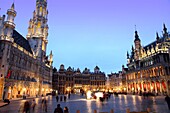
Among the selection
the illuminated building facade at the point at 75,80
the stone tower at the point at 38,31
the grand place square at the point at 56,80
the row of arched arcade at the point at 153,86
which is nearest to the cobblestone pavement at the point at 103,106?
the grand place square at the point at 56,80

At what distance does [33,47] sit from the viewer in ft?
220

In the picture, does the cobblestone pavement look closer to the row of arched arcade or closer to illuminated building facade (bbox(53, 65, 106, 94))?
the row of arched arcade

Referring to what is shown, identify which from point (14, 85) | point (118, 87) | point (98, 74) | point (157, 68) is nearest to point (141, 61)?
point (157, 68)

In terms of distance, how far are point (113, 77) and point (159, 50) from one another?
5458 cm

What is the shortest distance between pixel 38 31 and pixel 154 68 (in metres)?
58.8

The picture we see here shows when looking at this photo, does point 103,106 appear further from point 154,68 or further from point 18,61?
point 154,68

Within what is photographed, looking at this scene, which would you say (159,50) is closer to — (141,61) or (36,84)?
(141,61)

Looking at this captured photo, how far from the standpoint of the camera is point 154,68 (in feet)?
191

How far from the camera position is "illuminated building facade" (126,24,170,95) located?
52.9 meters

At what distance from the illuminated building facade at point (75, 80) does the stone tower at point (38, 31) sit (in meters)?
30.9

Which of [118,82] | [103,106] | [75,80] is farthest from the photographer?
[75,80]

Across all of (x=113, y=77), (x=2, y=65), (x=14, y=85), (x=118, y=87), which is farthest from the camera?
(x=113, y=77)

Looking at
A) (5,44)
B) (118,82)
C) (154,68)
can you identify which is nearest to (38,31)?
(5,44)

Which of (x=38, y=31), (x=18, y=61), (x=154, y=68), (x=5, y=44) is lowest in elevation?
(x=154, y=68)
